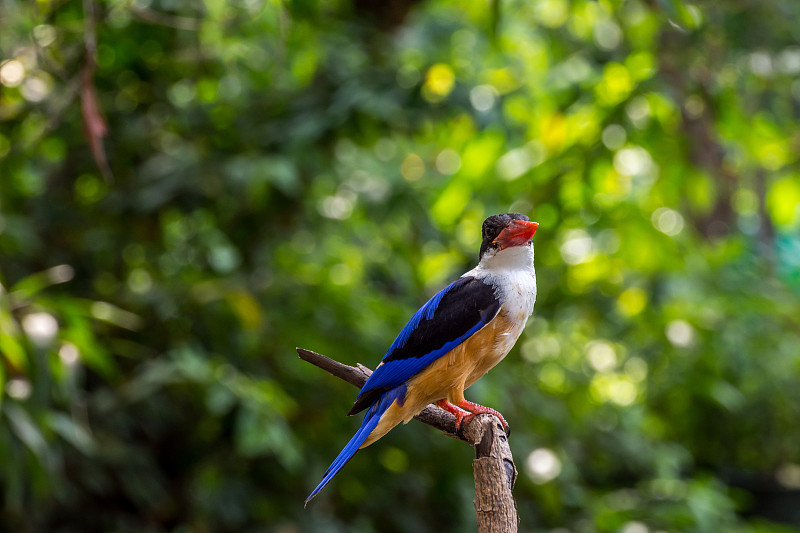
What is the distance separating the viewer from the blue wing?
1.42 metres

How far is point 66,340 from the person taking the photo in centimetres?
328

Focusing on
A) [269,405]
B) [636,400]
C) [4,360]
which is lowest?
[636,400]

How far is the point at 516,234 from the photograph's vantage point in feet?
4.55

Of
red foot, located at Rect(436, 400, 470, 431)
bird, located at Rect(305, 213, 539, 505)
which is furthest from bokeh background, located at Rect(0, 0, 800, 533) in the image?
bird, located at Rect(305, 213, 539, 505)

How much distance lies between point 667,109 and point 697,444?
372 centimetres

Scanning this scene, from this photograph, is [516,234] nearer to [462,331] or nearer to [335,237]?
[462,331]

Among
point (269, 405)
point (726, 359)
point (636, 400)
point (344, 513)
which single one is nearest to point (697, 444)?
point (636, 400)

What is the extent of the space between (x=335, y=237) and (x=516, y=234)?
3815mm

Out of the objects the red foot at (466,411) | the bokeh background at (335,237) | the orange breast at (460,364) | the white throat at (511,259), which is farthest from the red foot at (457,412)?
the bokeh background at (335,237)

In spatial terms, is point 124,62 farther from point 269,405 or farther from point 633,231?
point 633,231

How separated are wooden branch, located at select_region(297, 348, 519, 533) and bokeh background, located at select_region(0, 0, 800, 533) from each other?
1.95m

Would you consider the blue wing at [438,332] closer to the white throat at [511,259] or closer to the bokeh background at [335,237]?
→ the white throat at [511,259]

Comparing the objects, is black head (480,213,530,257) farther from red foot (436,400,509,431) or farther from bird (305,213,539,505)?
red foot (436,400,509,431)

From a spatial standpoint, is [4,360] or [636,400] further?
[636,400]
